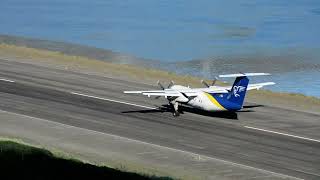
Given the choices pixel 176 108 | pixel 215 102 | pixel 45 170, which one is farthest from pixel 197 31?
pixel 45 170

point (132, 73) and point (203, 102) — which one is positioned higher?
point (132, 73)

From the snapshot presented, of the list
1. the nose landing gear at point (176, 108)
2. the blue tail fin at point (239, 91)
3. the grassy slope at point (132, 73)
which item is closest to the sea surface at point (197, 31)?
the grassy slope at point (132, 73)

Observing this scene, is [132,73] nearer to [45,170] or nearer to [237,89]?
[237,89]

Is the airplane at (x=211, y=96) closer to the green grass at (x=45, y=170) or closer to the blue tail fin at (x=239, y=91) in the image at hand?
the blue tail fin at (x=239, y=91)

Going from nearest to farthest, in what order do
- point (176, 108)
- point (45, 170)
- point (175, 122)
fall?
point (45, 170), point (175, 122), point (176, 108)

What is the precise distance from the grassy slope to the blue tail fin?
30.6ft

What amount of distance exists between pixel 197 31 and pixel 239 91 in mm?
65163

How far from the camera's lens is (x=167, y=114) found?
175ft

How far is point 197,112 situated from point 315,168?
50.5ft

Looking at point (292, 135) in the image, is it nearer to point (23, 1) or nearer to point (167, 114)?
point (167, 114)

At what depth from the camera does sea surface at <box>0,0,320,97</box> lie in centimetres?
8938

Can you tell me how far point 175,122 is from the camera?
166ft

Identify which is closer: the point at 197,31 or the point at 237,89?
the point at 237,89

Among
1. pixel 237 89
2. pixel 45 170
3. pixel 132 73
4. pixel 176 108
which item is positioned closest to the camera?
pixel 45 170
